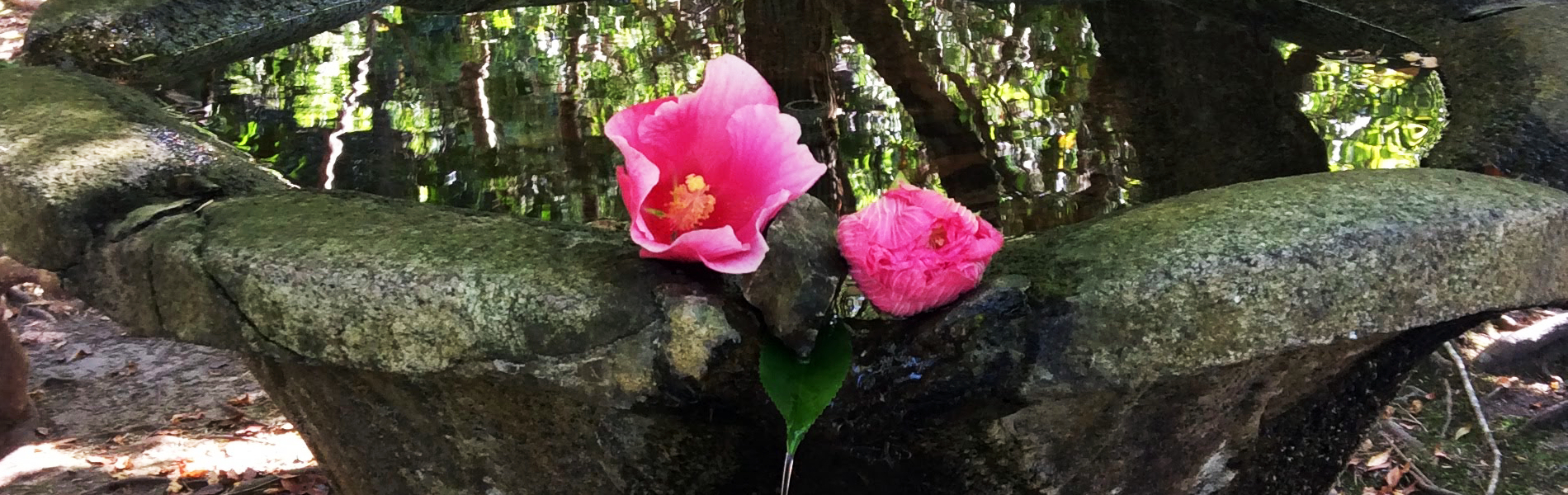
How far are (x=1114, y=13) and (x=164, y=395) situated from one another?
9.44ft

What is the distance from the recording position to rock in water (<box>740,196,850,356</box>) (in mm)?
981

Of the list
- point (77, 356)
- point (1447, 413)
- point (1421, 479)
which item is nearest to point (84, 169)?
point (77, 356)

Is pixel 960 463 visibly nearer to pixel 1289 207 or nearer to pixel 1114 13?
pixel 1289 207

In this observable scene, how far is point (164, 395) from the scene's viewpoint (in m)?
3.23

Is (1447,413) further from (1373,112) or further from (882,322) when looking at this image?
(882,322)

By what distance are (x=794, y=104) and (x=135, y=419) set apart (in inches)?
91.2

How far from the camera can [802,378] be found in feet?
3.24

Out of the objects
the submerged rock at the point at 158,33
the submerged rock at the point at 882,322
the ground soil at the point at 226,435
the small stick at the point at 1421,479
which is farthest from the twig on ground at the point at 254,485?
the small stick at the point at 1421,479

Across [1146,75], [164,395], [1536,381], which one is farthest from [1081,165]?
[164,395]

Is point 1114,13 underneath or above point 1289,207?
above

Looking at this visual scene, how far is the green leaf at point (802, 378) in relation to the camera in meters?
0.98

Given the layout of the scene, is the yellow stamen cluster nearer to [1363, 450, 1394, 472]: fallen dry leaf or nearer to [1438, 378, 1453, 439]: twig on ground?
[1363, 450, 1394, 472]: fallen dry leaf

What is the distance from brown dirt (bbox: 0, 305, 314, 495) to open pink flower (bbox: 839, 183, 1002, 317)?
236 cm

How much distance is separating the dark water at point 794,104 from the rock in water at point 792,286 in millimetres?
489
